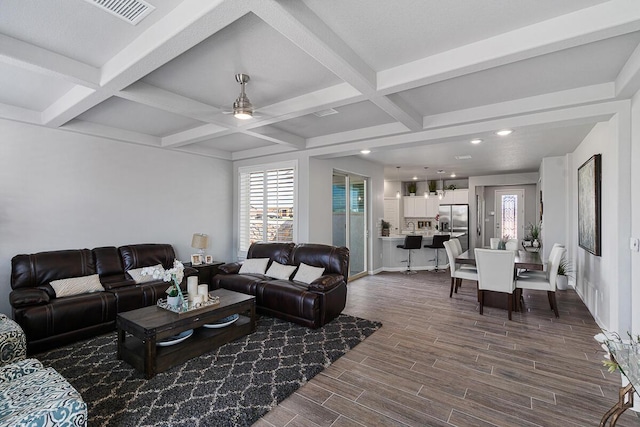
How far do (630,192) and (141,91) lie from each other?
4.76 meters

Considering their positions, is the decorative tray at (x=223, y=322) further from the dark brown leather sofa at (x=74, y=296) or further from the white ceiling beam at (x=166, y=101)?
the white ceiling beam at (x=166, y=101)

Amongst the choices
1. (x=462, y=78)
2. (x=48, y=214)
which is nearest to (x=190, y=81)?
(x=462, y=78)

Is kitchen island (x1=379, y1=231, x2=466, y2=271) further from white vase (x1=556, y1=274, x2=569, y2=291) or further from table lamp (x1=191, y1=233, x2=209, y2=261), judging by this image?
table lamp (x1=191, y1=233, x2=209, y2=261)

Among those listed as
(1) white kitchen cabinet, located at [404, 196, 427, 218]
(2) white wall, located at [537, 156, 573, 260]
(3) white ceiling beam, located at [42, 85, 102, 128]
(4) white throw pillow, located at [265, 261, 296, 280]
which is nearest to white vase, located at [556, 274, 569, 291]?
(2) white wall, located at [537, 156, 573, 260]

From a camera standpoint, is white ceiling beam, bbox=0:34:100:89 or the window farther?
the window

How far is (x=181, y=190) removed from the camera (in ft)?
17.6

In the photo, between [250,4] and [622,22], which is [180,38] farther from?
[622,22]

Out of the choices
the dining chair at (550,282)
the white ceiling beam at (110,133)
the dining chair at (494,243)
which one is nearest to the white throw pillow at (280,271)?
the white ceiling beam at (110,133)

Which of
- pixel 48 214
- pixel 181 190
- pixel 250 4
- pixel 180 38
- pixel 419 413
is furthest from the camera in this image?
pixel 181 190

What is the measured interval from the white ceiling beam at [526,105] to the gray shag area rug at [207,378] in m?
2.77

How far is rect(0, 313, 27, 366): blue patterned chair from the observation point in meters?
2.21

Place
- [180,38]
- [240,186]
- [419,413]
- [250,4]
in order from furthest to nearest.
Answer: [240,186]
[419,413]
[180,38]
[250,4]

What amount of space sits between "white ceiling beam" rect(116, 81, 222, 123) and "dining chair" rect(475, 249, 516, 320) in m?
3.95

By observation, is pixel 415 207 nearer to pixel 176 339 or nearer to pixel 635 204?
pixel 635 204
